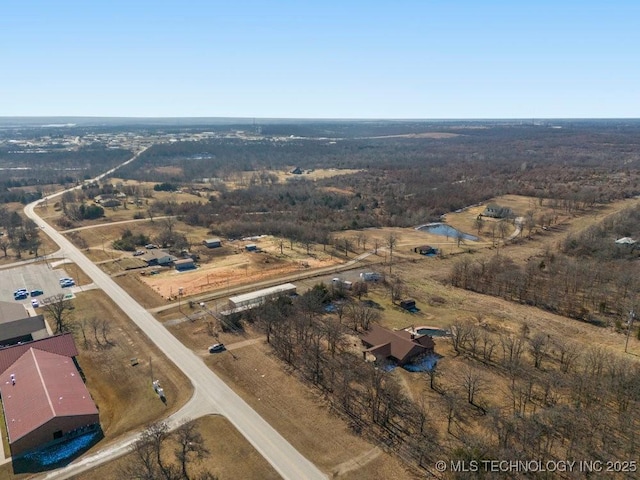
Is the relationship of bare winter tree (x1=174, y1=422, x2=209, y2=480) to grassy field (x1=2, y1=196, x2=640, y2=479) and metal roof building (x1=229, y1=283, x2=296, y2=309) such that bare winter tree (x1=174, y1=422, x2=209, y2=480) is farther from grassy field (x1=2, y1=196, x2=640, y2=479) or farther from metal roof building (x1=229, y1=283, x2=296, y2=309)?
metal roof building (x1=229, y1=283, x2=296, y2=309)

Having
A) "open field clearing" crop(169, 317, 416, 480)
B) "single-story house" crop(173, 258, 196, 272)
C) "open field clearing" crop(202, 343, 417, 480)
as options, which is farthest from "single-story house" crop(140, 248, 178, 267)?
"open field clearing" crop(202, 343, 417, 480)

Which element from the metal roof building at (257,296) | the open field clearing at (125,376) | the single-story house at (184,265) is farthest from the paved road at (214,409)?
the single-story house at (184,265)

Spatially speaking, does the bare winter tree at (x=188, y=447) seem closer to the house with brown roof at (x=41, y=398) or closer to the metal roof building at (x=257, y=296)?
the house with brown roof at (x=41, y=398)

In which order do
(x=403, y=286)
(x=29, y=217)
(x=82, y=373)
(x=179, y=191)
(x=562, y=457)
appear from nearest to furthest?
(x=562, y=457) < (x=82, y=373) < (x=403, y=286) < (x=29, y=217) < (x=179, y=191)

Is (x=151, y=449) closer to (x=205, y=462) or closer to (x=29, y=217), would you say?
(x=205, y=462)

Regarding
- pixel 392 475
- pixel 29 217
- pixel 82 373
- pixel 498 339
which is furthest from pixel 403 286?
pixel 29 217

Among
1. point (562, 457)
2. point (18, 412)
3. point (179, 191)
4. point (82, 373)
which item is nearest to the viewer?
point (562, 457)

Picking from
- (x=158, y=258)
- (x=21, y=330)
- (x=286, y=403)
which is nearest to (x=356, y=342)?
(x=286, y=403)
